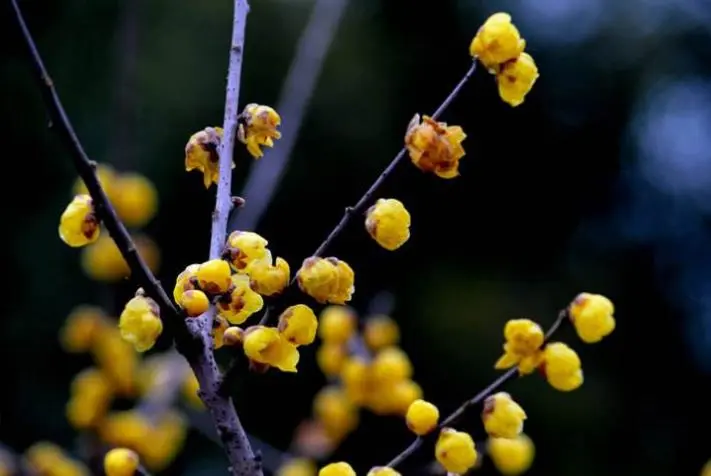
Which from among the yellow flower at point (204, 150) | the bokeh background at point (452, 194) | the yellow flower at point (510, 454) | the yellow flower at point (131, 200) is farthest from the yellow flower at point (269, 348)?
the bokeh background at point (452, 194)

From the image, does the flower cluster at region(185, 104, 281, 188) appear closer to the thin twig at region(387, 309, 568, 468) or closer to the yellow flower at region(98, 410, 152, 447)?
the thin twig at region(387, 309, 568, 468)

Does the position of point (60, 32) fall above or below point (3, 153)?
above

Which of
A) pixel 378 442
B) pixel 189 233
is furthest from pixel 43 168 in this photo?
pixel 378 442

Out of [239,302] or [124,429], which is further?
[124,429]

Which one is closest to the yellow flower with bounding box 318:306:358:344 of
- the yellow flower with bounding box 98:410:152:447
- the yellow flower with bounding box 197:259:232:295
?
the yellow flower with bounding box 98:410:152:447

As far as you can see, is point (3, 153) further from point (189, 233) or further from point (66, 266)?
point (189, 233)

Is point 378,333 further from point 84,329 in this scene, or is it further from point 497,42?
point 497,42

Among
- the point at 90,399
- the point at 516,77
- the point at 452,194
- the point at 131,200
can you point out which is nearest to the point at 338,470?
the point at 516,77
